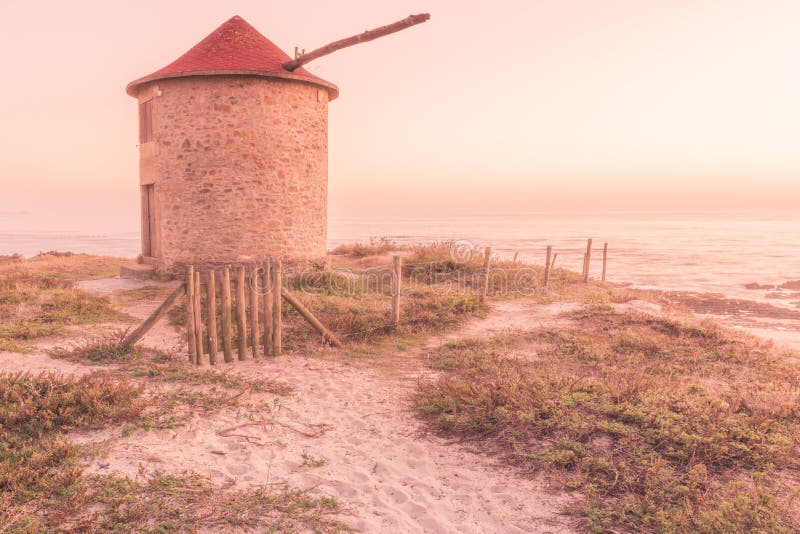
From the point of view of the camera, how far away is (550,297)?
14859 millimetres

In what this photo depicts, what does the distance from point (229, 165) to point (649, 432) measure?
12050mm

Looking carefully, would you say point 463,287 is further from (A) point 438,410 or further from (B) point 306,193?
(A) point 438,410

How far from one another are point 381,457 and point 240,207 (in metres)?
10.3

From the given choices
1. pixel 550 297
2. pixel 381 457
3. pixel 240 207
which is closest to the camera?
pixel 381 457

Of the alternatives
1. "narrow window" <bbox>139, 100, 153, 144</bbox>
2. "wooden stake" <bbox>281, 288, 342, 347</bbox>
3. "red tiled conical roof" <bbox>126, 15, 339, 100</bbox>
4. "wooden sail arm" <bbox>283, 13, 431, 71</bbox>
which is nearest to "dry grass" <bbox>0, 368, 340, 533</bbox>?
"wooden stake" <bbox>281, 288, 342, 347</bbox>

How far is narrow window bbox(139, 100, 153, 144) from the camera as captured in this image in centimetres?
1507

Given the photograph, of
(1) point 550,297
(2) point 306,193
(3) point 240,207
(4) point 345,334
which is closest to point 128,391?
(4) point 345,334

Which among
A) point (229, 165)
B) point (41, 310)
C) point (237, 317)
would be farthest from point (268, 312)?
point (229, 165)

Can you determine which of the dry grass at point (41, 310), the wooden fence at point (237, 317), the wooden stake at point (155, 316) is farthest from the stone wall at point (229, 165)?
the wooden stake at point (155, 316)

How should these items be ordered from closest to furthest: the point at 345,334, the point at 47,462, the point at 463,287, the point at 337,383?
the point at 47,462, the point at 337,383, the point at 345,334, the point at 463,287

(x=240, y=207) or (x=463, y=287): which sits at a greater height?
(x=240, y=207)

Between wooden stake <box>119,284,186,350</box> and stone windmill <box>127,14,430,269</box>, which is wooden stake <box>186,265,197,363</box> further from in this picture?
stone windmill <box>127,14,430,269</box>

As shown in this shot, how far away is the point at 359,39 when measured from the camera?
11641mm

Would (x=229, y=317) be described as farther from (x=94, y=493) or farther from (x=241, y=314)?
(x=94, y=493)
